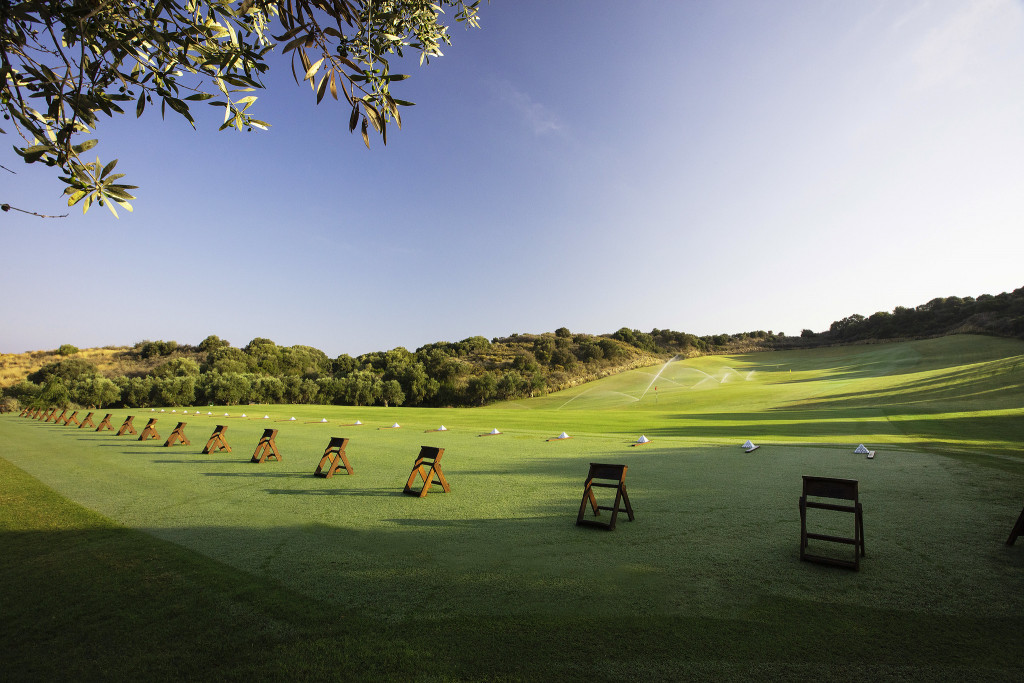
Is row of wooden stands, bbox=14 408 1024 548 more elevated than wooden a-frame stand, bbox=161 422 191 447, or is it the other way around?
wooden a-frame stand, bbox=161 422 191 447

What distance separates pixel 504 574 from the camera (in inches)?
208

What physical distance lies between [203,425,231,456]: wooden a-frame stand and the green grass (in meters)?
1.76

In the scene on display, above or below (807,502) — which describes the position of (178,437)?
above

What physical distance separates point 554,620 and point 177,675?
3.10 metres

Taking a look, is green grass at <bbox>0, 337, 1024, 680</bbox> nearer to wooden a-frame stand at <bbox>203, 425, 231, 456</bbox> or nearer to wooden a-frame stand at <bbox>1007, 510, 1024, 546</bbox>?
wooden a-frame stand at <bbox>1007, 510, 1024, 546</bbox>

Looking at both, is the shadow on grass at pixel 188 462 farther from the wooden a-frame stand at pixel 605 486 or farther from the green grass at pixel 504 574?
the wooden a-frame stand at pixel 605 486

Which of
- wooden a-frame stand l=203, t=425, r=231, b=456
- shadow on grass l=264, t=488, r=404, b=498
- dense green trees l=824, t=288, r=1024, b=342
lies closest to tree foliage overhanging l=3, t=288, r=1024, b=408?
dense green trees l=824, t=288, r=1024, b=342

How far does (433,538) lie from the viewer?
21.7 ft

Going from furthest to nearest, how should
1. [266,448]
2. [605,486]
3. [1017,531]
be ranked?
[266,448], [605,486], [1017,531]

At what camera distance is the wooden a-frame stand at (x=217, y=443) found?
14.6 meters

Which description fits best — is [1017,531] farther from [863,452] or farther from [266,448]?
[266,448]

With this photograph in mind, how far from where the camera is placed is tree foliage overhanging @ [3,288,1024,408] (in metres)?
41.2

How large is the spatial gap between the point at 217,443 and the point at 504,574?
48.4ft

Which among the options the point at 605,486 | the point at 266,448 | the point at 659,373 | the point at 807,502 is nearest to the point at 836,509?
the point at 807,502
